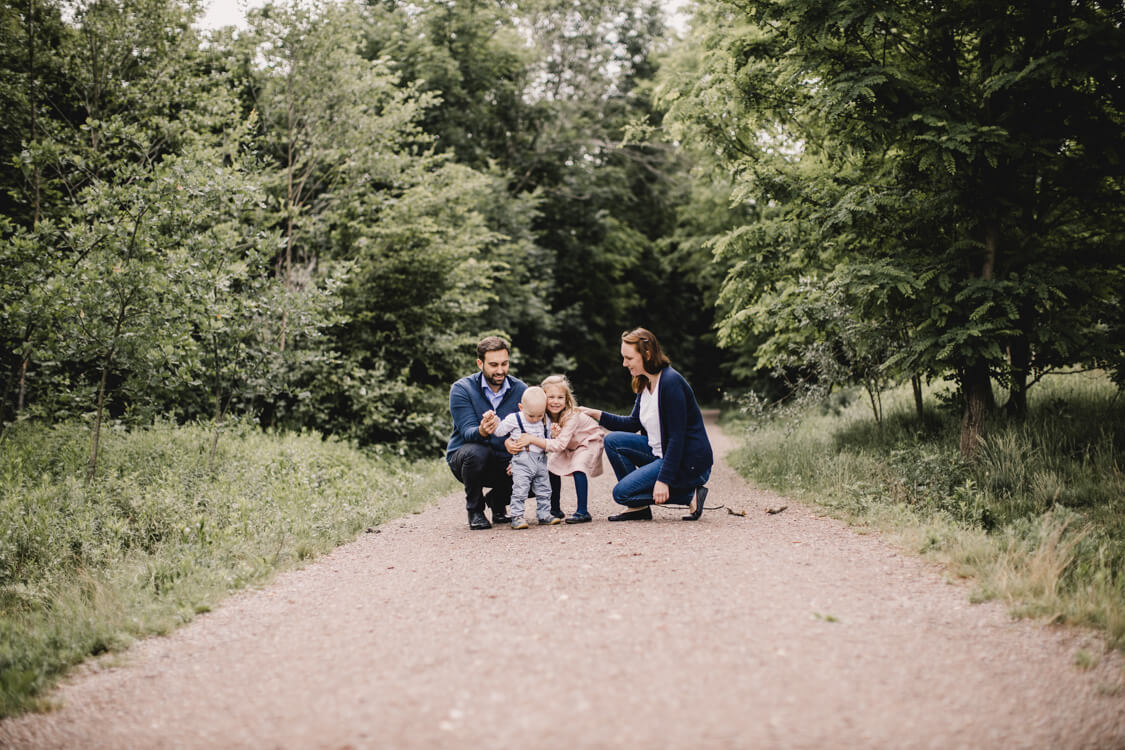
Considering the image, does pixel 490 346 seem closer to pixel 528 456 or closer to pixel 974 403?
pixel 528 456

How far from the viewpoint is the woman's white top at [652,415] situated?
698 centimetres

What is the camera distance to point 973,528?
5.73 metres

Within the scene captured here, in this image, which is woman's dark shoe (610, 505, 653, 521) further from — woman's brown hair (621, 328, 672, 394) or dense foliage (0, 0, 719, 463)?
dense foliage (0, 0, 719, 463)

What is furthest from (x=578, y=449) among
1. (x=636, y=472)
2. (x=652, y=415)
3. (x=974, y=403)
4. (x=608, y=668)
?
(x=974, y=403)

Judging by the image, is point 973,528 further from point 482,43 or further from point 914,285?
point 482,43

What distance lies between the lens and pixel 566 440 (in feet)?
22.1

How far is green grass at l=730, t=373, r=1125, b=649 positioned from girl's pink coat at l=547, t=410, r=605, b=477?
2.44m

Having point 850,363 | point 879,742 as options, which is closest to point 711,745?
point 879,742

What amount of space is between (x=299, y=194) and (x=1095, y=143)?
12730mm

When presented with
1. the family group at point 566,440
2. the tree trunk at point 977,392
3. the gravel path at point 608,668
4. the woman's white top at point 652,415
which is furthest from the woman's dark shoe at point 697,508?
the tree trunk at point 977,392

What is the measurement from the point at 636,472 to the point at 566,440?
768 millimetres

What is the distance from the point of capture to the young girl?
683cm

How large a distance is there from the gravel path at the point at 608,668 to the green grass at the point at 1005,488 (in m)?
0.30

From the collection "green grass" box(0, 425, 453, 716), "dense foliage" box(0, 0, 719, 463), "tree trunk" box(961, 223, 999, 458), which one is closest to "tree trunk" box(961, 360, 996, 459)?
"tree trunk" box(961, 223, 999, 458)
